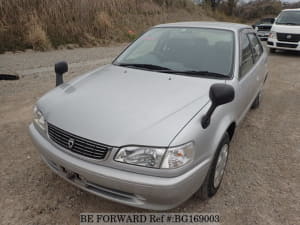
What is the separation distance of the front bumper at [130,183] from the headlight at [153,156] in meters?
0.09

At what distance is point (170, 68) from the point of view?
2904 mm

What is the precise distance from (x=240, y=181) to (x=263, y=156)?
2.34 feet

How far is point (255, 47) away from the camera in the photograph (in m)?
3.99

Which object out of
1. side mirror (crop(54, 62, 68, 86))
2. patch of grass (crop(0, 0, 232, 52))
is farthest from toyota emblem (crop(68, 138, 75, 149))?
patch of grass (crop(0, 0, 232, 52))

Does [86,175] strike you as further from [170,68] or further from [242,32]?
[242,32]

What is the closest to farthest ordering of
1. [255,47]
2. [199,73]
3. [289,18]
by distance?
[199,73] < [255,47] < [289,18]

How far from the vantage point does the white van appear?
9.91 metres

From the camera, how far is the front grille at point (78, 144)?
1875 millimetres

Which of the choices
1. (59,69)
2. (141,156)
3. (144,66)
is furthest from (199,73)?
(59,69)

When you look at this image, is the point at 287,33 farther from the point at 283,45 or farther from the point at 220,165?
the point at 220,165

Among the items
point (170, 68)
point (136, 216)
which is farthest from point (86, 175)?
point (170, 68)

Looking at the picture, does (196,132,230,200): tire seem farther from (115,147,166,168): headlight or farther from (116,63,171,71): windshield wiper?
(116,63,171,71): windshield wiper

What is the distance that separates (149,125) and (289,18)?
11.2m

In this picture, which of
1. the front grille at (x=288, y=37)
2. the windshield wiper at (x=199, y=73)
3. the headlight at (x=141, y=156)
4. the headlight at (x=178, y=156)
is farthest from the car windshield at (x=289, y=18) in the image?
the headlight at (x=141, y=156)
